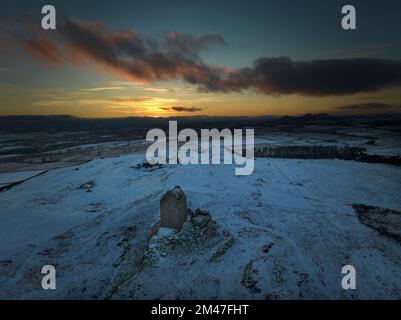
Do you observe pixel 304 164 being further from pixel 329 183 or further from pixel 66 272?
pixel 66 272

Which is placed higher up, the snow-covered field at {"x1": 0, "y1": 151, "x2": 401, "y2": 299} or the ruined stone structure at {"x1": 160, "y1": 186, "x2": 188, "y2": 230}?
the ruined stone structure at {"x1": 160, "y1": 186, "x2": 188, "y2": 230}

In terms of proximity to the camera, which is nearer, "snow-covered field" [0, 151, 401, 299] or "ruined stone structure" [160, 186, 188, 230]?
"snow-covered field" [0, 151, 401, 299]

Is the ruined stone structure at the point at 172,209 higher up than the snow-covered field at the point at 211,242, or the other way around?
the ruined stone structure at the point at 172,209

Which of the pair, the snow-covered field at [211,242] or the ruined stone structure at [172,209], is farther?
the ruined stone structure at [172,209]

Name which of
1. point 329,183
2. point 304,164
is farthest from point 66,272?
point 304,164
